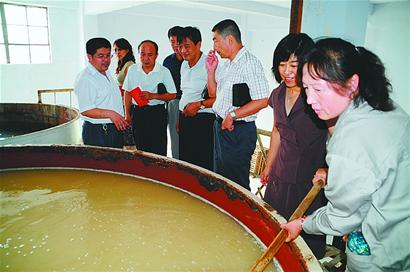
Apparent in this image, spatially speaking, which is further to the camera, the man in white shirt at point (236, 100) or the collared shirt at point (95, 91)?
the collared shirt at point (95, 91)

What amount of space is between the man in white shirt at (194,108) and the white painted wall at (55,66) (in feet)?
21.2

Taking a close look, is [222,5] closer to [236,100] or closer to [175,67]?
[175,67]

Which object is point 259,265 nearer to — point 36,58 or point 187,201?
point 187,201

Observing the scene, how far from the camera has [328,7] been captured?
256cm

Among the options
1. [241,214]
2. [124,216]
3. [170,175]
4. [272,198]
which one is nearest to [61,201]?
[124,216]

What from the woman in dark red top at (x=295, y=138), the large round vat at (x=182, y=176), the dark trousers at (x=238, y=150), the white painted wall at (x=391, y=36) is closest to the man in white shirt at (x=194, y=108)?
the dark trousers at (x=238, y=150)

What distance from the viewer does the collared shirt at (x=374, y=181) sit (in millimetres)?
952

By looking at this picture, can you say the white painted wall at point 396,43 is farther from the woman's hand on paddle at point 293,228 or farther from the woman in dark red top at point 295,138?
the woman's hand on paddle at point 293,228

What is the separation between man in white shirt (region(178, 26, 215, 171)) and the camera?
9.67 ft

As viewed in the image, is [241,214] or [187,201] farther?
[187,201]

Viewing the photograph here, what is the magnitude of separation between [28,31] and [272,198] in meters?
8.27

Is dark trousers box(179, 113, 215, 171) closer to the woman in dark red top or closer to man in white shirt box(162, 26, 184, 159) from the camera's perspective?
man in white shirt box(162, 26, 184, 159)

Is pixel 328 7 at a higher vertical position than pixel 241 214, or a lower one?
A: higher

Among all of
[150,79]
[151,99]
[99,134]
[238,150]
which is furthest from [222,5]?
[238,150]
